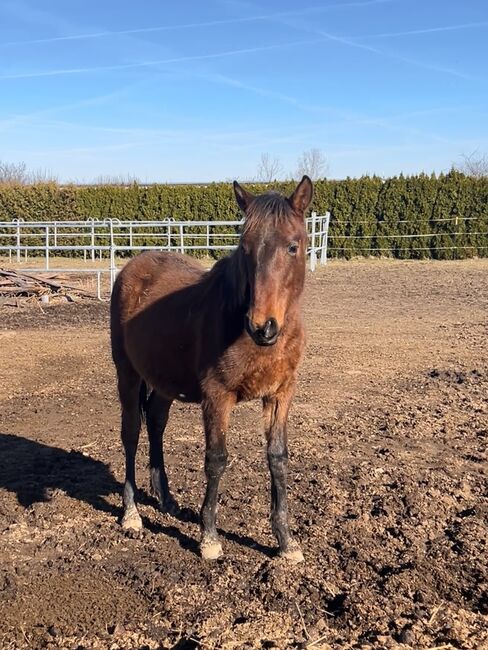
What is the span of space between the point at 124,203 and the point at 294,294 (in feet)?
91.7

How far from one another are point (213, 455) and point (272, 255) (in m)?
1.30

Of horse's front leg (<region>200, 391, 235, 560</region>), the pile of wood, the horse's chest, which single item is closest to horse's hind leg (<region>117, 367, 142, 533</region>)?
horse's front leg (<region>200, 391, 235, 560</region>)

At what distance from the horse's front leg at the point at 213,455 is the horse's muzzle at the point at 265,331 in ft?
2.35

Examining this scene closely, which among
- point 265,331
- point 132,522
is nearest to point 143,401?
point 132,522

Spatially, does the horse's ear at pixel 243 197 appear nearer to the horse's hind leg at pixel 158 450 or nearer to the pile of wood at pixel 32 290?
the horse's hind leg at pixel 158 450

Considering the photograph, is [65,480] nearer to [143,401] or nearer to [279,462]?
[143,401]

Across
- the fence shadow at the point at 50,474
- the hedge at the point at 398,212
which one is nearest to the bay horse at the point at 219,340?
the fence shadow at the point at 50,474

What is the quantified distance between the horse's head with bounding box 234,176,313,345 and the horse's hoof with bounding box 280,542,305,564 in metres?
1.42

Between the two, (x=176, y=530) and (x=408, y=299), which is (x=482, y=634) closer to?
(x=176, y=530)

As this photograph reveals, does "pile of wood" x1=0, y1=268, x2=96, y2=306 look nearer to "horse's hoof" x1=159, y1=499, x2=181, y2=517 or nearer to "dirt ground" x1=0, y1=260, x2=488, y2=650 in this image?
→ "dirt ground" x1=0, y1=260, x2=488, y2=650

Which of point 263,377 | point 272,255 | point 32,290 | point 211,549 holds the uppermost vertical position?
point 272,255

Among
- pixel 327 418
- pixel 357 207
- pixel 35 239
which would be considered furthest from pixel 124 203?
pixel 327 418

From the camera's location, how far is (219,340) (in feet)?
12.3

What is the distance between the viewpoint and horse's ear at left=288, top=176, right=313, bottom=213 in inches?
136
